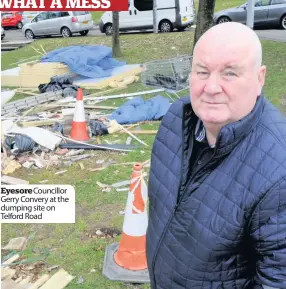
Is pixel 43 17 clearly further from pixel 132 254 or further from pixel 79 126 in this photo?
pixel 132 254

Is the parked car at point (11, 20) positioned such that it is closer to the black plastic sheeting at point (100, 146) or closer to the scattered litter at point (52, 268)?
the black plastic sheeting at point (100, 146)

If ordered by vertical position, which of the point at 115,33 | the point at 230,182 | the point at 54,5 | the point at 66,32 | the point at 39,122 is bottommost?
the point at 66,32

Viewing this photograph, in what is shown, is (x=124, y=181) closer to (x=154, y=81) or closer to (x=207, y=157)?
(x=207, y=157)

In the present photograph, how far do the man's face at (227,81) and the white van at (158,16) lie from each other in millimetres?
20765

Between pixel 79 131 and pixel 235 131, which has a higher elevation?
pixel 235 131

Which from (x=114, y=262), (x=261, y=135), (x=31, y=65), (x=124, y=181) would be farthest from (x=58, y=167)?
(x=31, y=65)

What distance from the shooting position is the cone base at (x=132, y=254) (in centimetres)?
409

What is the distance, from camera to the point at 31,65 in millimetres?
11680

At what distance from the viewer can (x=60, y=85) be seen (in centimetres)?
1060

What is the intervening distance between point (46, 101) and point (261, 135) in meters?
8.40

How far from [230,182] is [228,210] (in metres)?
0.11

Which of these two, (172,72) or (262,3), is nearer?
(172,72)

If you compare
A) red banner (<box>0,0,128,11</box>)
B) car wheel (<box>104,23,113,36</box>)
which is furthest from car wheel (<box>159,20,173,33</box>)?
red banner (<box>0,0,128,11</box>)

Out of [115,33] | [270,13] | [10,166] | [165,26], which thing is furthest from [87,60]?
[165,26]
